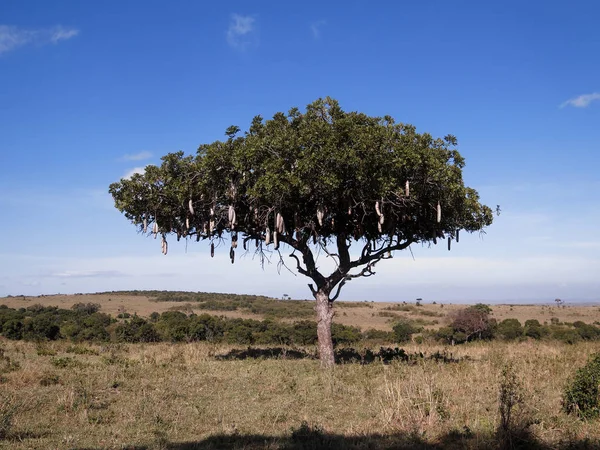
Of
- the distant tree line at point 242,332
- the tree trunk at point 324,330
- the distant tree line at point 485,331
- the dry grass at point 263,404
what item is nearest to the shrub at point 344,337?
the distant tree line at point 242,332

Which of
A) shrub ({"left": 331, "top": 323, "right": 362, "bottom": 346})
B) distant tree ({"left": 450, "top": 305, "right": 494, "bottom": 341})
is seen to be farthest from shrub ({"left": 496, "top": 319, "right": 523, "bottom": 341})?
shrub ({"left": 331, "top": 323, "right": 362, "bottom": 346})

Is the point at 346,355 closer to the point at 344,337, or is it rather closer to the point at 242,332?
the point at 242,332

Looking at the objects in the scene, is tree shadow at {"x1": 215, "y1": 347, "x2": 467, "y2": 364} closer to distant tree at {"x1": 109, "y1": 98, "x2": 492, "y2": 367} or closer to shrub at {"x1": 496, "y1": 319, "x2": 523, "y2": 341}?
distant tree at {"x1": 109, "y1": 98, "x2": 492, "y2": 367}

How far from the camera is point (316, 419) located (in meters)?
10.5

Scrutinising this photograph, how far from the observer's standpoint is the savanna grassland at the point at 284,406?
8594 millimetres

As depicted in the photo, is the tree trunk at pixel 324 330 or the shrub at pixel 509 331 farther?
the shrub at pixel 509 331

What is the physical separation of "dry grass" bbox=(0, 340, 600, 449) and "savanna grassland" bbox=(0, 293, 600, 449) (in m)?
0.03

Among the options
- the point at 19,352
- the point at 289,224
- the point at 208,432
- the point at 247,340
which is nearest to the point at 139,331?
the point at 247,340

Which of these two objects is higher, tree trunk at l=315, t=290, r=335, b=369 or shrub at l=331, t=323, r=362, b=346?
tree trunk at l=315, t=290, r=335, b=369

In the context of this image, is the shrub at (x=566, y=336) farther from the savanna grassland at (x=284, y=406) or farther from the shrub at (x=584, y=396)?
the shrub at (x=584, y=396)

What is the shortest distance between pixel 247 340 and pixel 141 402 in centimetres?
2053

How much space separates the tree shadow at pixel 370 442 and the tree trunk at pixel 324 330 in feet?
27.6

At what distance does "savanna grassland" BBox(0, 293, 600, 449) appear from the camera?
859cm

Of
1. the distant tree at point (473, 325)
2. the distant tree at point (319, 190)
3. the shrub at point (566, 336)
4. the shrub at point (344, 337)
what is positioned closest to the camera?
the distant tree at point (319, 190)
